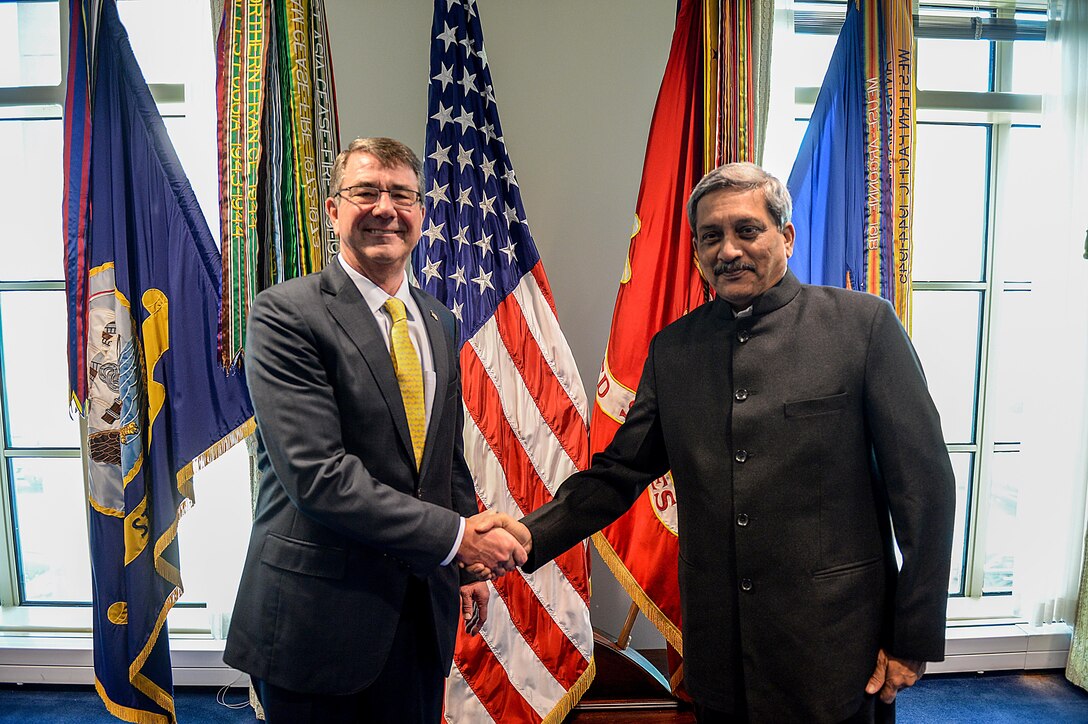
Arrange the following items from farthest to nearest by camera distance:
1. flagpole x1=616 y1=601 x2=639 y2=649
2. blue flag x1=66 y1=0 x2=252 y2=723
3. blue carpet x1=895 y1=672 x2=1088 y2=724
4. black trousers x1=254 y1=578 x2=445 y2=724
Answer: blue carpet x1=895 y1=672 x2=1088 y2=724 < flagpole x1=616 y1=601 x2=639 y2=649 < blue flag x1=66 y1=0 x2=252 y2=723 < black trousers x1=254 y1=578 x2=445 y2=724

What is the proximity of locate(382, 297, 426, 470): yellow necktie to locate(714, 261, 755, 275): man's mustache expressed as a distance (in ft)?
2.16

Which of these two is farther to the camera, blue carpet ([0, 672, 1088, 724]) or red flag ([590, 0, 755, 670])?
blue carpet ([0, 672, 1088, 724])

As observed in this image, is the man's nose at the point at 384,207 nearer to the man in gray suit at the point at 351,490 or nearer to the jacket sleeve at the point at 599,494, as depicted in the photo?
the man in gray suit at the point at 351,490

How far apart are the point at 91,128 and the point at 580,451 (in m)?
1.85

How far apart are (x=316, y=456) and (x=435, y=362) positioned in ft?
1.12

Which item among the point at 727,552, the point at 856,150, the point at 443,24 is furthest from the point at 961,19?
the point at 727,552

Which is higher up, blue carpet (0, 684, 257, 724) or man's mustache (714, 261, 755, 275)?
man's mustache (714, 261, 755, 275)

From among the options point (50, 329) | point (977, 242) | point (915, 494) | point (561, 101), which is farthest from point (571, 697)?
point (50, 329)

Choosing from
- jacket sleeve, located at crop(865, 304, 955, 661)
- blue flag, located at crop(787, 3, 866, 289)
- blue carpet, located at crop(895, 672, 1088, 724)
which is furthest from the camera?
blue carpet, located at crop(895, 672, 1088, 724)

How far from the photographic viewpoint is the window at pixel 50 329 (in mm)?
2746

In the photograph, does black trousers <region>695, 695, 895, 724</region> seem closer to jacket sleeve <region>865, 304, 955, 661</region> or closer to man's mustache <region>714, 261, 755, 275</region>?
jacket sleeve <region>865, 304, 955, 661</region>

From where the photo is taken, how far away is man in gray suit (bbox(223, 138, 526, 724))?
139cm

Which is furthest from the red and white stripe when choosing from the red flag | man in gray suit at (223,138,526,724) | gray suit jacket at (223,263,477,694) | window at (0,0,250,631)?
window at (0,0,250,631)

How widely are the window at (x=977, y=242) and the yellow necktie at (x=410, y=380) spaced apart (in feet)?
6.85
